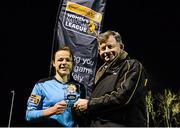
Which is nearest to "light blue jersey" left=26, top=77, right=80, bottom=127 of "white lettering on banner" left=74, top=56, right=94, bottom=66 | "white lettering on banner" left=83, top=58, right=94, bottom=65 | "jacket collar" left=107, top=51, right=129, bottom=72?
"jacket collar" left=107, top=51, right=129, bottom=72

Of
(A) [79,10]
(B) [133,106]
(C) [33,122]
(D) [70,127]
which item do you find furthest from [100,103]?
(A) [79,10]

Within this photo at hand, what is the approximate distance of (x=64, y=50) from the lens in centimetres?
405

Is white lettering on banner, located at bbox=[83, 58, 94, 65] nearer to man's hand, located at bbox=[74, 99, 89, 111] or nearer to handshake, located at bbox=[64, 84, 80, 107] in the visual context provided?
handshake, located at bbox=[64, 84, 80, 107]

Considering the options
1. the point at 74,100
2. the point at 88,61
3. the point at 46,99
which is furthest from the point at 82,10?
the point at 74,100

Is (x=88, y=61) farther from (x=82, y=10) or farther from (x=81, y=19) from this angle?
(x=82, y=10)

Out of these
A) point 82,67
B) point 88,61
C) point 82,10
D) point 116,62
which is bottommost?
point 116,62

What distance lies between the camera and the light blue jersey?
375 cm

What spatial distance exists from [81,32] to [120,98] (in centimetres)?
338

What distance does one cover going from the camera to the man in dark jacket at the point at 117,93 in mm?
3334

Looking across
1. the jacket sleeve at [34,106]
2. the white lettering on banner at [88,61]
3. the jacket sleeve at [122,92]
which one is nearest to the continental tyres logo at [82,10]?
the white lettering on banner at [88,61]

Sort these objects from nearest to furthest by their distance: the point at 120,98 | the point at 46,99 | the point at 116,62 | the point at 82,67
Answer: the point at 120,98
the point at 116,62
the point at 46,99
the point at 82,67

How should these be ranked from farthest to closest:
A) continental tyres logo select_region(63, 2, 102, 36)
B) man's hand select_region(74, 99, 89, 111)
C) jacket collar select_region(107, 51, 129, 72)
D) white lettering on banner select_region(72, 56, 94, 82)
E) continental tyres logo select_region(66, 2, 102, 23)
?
1. continental tyres logo select_region(66, 2, 102, 23)
2. continental tyres logo select_region(63, 2, 102, 36)
3. white lettering on banner select_region(72, 56, 94, 82)
4. jacket collar select_region(107, 51, 129, 72)
5. man's hand select_region(74, 99, 89, 111)

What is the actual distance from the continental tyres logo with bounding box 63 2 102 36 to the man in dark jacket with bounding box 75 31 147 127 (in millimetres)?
2951

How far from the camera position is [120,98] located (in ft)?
10.9
